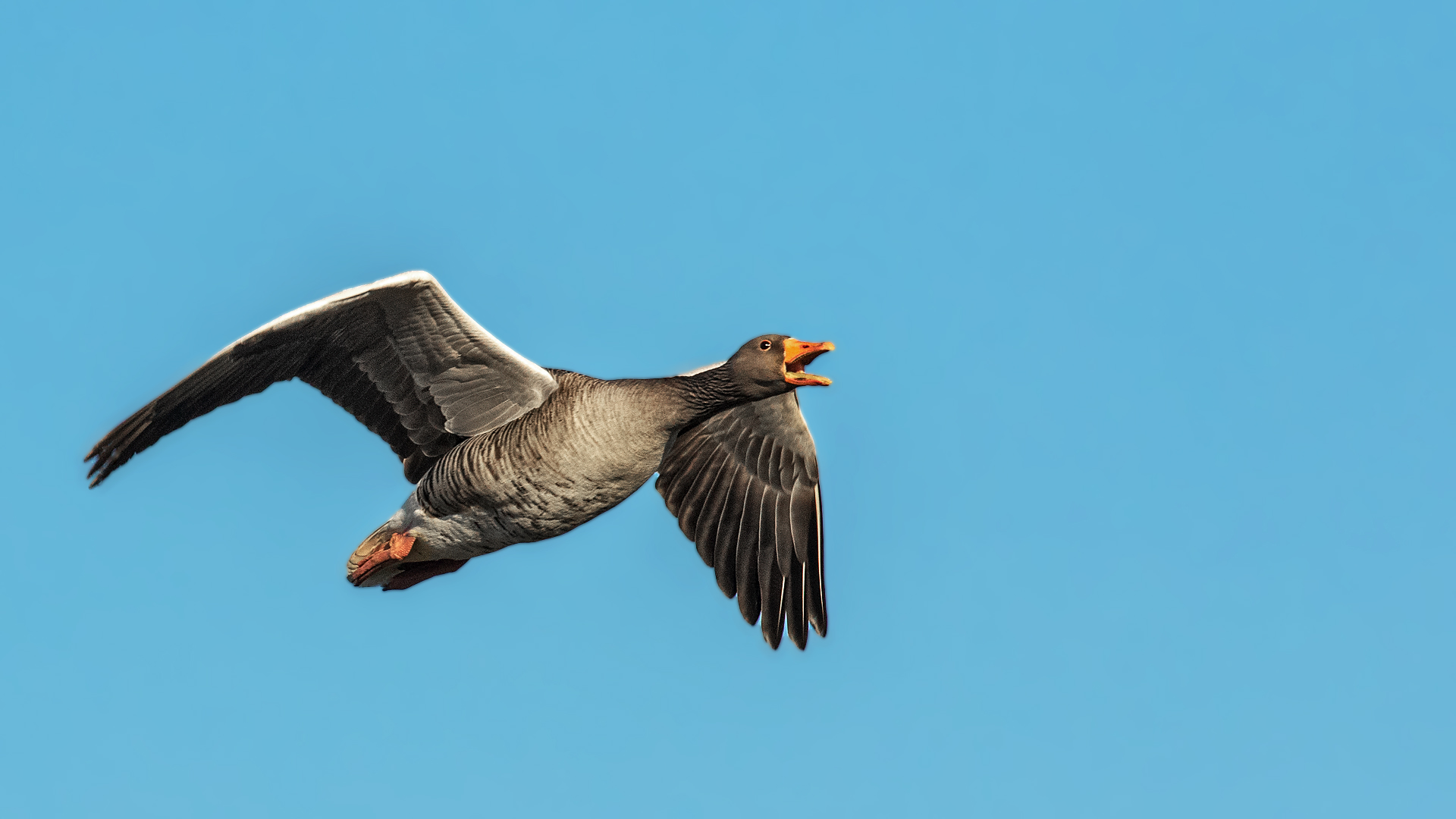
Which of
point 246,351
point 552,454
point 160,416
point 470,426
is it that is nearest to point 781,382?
point 552,454

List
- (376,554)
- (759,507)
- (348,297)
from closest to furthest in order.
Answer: (348,297)
(376,554)
(759,507)

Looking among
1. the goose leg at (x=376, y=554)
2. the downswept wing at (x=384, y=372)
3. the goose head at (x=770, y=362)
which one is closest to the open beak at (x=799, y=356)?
the goose head at (x=770, y=362)

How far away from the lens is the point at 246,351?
1350 centimetres

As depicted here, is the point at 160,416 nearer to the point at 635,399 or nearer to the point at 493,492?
the point at 493,492

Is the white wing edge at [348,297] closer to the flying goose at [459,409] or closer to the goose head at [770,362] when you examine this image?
the flying goose at [459,409]

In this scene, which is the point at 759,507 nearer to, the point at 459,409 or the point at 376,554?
the point at 459,409

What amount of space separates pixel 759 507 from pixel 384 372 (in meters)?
5.02

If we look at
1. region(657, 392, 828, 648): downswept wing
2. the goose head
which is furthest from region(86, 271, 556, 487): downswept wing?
region(657, 392, 828, 648): downswept wing

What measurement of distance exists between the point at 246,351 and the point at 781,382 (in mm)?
5683

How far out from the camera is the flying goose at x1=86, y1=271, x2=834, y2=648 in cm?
1330

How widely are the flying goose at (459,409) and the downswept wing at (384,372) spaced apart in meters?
0.02

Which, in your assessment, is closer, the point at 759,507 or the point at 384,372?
the point at 384,372

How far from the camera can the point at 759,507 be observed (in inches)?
645

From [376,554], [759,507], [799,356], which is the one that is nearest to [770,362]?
[799,356]
